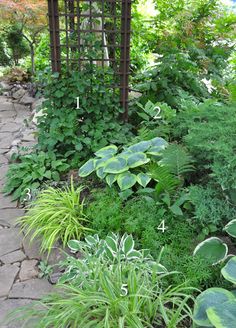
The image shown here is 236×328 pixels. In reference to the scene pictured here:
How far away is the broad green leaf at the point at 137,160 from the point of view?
7.55 ft

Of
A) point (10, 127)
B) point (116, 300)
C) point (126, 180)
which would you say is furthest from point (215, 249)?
point (10, 127)

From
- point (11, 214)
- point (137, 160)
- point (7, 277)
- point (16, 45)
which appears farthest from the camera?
point (16, 45)

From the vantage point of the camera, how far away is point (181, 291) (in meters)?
1.70

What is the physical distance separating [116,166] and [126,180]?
0.13m

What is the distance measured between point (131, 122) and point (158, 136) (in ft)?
2.17

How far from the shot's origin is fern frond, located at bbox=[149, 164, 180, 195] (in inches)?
82.3

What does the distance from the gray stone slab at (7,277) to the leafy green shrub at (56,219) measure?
0.20 meters

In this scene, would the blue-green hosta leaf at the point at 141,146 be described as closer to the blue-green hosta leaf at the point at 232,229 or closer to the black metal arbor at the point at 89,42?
the black metal arbor at the point at 89,42

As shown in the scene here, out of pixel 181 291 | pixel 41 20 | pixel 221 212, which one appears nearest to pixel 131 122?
pixel 221 212

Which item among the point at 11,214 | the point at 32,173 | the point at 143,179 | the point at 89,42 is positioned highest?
the point at 89,42

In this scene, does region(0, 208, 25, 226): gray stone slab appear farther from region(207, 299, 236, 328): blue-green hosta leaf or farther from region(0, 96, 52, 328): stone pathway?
region(207, 299, 236, 328): blue-green hosta leaf

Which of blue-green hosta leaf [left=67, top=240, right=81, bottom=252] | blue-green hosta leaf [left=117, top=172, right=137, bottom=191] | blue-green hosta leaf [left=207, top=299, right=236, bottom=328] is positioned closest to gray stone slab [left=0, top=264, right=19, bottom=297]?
blue-green hosta leaf [left=67, top=240, right=81, bottom=252]

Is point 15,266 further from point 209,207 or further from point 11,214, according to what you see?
point 209,207

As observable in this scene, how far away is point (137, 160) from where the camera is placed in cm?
233
